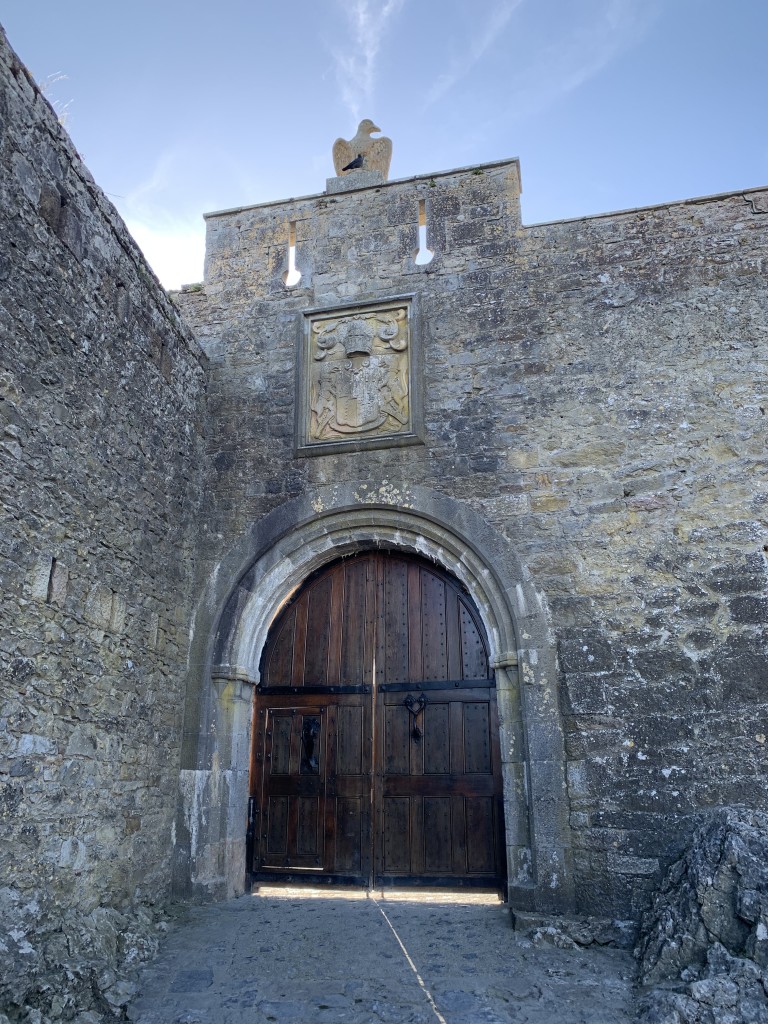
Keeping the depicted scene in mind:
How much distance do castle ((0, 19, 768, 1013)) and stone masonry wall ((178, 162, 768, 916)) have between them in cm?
2

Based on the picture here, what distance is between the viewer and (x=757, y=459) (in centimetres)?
477

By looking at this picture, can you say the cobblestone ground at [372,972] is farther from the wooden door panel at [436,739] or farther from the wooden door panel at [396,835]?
the wooden door panel at [436,739]

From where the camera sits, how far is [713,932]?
3391 mm

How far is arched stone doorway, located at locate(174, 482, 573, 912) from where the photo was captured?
14.6 ft

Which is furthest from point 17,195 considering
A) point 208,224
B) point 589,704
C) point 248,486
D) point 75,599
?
point 589,704

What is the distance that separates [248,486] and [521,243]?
2.75 meters

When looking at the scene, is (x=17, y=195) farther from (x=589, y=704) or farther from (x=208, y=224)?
(x=589, y=704)

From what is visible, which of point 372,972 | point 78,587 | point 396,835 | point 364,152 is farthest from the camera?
point 364,152

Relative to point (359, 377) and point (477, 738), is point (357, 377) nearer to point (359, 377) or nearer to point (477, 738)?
point (359, 377)

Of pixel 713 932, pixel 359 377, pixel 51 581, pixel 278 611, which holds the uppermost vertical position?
pixel 359 377

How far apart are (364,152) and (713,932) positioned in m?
6.00

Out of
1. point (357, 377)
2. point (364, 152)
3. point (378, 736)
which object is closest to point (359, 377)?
point (357, 377)

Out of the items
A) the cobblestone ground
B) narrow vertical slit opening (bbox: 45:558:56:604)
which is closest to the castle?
narrow vertical slit opening (bbox: 45:558:56:604)

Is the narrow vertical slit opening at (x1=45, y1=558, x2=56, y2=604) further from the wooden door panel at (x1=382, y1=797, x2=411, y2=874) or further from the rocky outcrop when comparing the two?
the rocky outcrop
